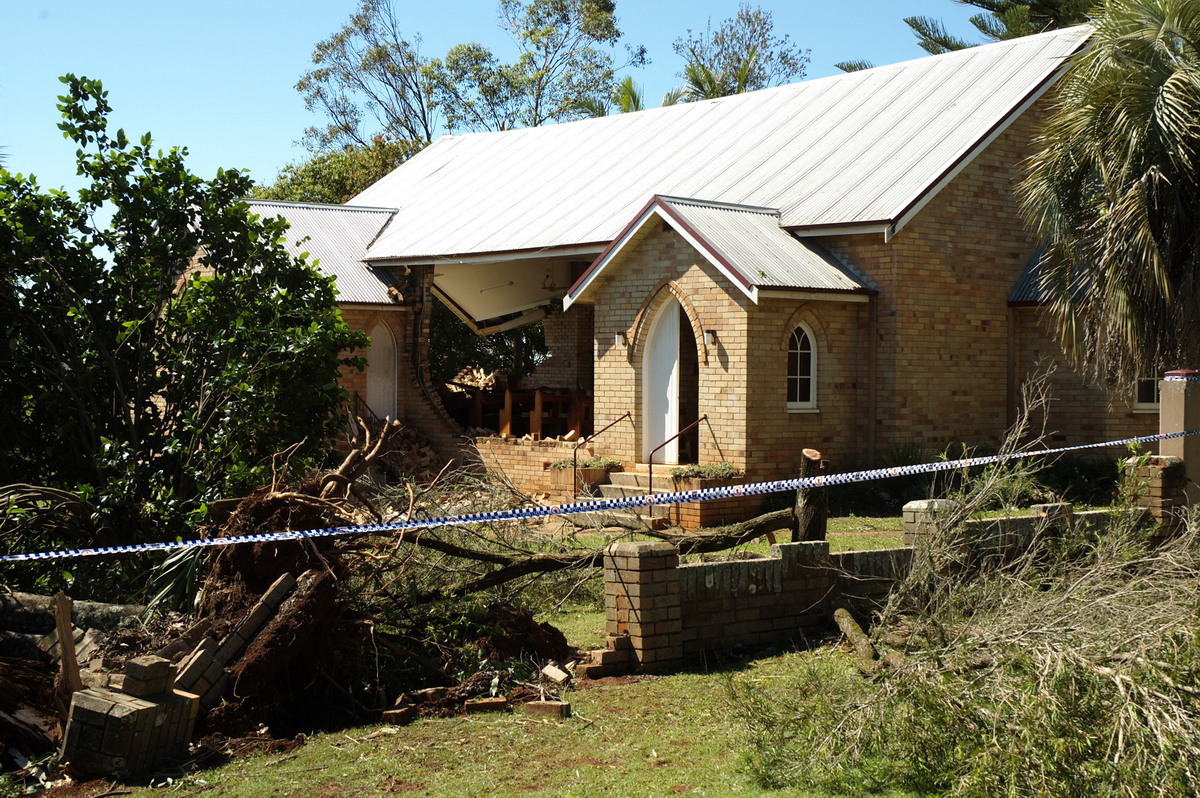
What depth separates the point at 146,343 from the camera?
34.8 ft

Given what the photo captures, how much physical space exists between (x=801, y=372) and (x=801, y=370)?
0.10 ft

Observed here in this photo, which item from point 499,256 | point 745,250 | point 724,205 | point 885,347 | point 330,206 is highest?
point 330,206

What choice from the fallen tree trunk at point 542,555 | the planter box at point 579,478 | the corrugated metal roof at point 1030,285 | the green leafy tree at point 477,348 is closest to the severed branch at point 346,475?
the fallen tree trunk at point 542,555

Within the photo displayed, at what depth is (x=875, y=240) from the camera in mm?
18438

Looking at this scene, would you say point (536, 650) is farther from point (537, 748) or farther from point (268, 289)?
point (268, 289)

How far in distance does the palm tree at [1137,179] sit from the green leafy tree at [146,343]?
8800mm

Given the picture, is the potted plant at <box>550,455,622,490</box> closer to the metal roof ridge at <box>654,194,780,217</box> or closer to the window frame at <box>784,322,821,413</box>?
the window frame at <box>784,322,821,413</box>

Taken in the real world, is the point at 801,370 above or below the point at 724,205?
below

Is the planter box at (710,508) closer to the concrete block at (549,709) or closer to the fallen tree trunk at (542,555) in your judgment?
the fallen tree trunk at (542,555)

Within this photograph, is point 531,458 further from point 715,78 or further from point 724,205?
point 715,78

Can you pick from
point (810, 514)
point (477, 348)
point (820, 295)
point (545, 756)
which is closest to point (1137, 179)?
point (820, 295)

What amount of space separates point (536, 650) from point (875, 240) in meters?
11.4

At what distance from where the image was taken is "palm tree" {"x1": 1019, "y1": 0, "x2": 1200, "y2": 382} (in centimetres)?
1395

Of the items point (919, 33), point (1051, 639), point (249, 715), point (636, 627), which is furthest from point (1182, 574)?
point (919, 33)
